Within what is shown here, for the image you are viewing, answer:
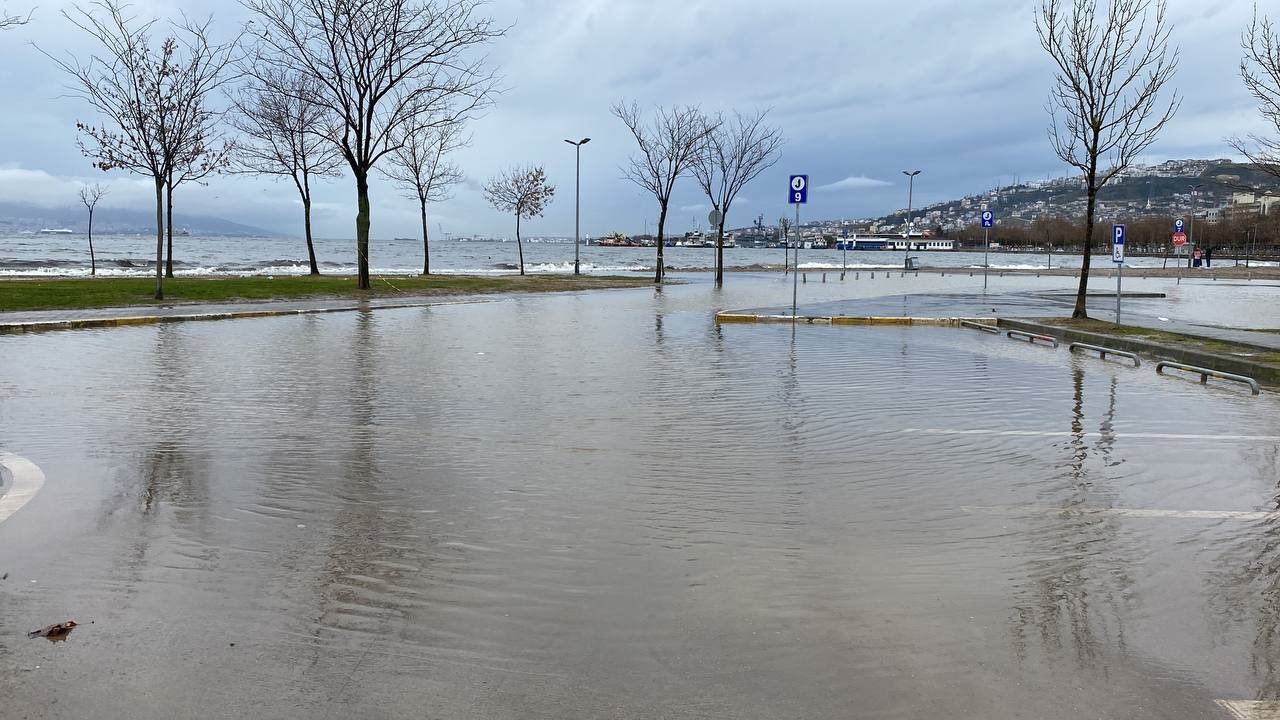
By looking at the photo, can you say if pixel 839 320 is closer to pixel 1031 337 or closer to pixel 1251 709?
pixel 1031 337

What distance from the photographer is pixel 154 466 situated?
7.54 meters

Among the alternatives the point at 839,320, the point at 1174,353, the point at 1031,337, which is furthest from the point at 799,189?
the point at 1174,353

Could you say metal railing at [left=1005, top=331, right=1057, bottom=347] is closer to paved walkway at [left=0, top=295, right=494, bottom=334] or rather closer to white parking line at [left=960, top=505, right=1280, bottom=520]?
white parking line at [left=960, top=505, right=1280, bottom=520]

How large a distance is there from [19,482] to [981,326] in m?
19.0

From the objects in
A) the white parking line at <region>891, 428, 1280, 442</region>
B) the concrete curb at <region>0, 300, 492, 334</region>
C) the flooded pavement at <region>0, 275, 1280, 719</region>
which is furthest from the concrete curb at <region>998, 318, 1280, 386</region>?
the concrete curb at <region>0, 300, 492, 334</region>

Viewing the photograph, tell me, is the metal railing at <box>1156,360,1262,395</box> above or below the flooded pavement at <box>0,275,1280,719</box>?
above

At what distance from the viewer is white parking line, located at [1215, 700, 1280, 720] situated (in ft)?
11.9

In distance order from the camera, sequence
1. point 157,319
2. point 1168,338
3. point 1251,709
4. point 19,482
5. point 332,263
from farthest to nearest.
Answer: point 332,263 < point 157,319 < point 1168,338 < point 19,482 < point 1251,709

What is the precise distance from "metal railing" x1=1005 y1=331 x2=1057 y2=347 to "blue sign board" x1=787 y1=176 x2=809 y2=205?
5.63 metres

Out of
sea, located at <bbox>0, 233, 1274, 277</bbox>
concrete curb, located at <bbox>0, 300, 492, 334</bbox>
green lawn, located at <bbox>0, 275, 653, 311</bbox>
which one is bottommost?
concrete curb, located at <bbox>0, 300, 492, 334</bbox>

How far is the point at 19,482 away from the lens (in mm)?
6934

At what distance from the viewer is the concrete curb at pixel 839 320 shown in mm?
22266

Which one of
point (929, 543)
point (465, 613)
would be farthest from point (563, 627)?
point (929, 543)

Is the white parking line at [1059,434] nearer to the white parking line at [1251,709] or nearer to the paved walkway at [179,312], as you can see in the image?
the white parking line at [1251,709]
